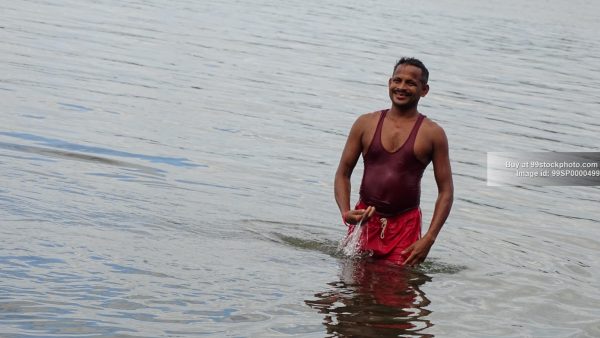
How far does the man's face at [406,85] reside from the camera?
7.73 meters

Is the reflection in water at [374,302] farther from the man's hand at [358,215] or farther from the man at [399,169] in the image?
the man's hand at [358,215]

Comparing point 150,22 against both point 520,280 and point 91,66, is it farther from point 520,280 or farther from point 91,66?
point 520,280

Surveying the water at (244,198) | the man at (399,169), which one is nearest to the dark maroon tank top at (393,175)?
the man at (399,169)

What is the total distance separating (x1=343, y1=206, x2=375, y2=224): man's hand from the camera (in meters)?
7.39

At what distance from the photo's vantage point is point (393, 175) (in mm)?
7820

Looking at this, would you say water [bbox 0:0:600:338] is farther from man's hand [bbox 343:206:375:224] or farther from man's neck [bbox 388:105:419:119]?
man's neck [bbox 388:105:419:119]

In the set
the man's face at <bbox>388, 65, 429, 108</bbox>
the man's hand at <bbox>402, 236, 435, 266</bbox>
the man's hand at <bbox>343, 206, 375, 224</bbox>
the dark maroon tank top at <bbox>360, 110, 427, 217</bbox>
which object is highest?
the man's face at <bbox>388, 65, 429, 108</bbox>

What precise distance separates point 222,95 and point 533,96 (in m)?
6.12

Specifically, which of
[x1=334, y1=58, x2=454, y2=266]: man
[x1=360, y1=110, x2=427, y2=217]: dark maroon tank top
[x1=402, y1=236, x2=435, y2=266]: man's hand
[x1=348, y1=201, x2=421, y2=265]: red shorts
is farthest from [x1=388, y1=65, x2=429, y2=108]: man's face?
[x1=402, y1=236, x2=435, y2=266]: man's hand

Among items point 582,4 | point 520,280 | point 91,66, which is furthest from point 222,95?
point 582,4

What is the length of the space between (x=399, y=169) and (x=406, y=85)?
1.87 ft

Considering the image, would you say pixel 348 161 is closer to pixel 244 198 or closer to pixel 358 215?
pixel 358 215

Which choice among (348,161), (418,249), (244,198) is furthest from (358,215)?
(244,198)

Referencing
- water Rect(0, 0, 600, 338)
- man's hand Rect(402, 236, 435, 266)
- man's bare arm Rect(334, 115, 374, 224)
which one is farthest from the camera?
man's bare arm Rect(334, 115, 374, 224)
